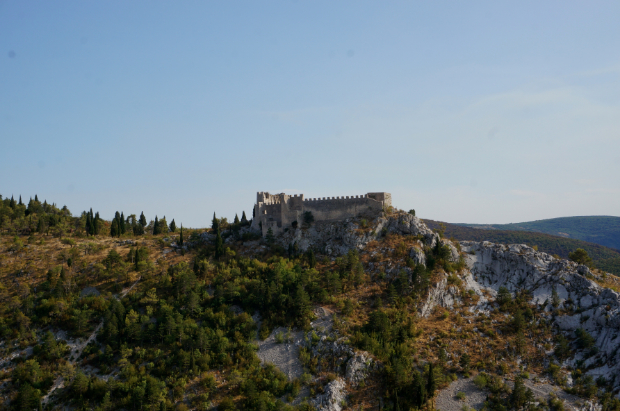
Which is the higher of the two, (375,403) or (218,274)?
(218,274)

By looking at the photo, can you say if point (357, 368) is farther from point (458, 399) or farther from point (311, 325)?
point (458, 399)

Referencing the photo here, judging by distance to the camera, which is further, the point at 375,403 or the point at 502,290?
the point at 502,290

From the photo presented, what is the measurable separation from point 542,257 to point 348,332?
36.0 meters

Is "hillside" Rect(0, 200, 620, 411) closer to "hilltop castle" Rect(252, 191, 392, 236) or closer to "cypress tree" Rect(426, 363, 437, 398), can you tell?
"cypress tree" Rect(426, 363, 437, 398)

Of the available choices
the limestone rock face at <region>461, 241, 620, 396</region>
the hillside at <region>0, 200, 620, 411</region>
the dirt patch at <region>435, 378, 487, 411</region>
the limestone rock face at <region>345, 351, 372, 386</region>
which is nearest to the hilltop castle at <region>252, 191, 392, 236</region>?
the hillside at <region>0, 200, 620, 411</region>

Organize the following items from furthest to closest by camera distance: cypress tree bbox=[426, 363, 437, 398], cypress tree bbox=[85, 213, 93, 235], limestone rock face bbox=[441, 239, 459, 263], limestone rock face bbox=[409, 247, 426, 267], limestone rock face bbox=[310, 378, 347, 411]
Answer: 1. cypress tree bbox=[85, 213, 93, 235]
2. limestone rock face bbox=[441, 239, 459, 263]
3. limestone rock face bbox=[409, 247, 426, 267]
4. cypress tree bbox=[426, 363, 437, 398]
5. limestone rock face bbox=[310, 378, 347, 411]

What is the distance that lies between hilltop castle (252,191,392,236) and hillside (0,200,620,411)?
9.20ft

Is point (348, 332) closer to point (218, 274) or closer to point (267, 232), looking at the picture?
point (218, 274)

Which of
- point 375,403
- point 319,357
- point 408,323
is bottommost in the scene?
point 375,403

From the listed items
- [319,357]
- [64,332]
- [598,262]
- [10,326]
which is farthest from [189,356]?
[598,262]

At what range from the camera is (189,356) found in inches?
1911

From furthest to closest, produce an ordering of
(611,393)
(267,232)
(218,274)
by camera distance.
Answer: (267,232), (218,274), (611,393)

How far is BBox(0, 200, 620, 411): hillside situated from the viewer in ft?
150

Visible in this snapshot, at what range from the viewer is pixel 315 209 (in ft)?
249
